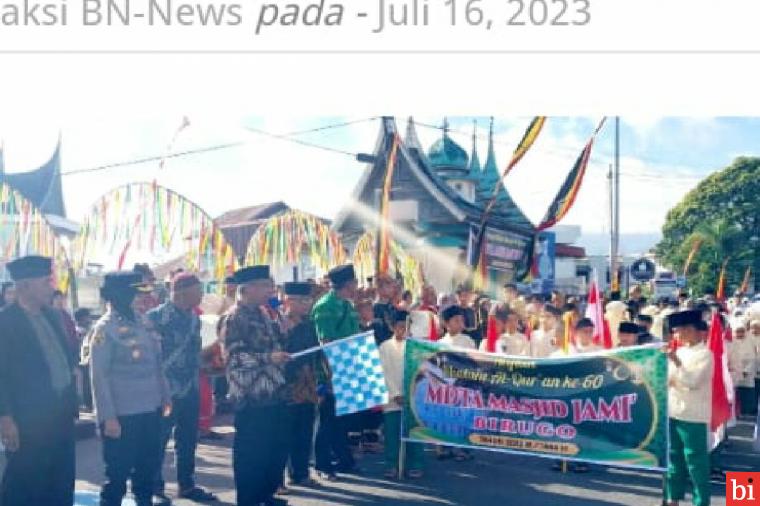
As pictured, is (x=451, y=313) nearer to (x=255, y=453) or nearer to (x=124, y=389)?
(x=255, y=453)

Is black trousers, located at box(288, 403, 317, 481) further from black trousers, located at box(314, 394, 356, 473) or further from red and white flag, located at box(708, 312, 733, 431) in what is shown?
red and white flag, located at box(708, 312, 733, 431)

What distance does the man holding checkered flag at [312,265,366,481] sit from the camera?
23.5 ft

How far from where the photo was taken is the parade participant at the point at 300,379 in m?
6.83

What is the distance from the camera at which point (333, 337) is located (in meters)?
7.14

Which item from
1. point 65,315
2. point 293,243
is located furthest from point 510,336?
point 293,243

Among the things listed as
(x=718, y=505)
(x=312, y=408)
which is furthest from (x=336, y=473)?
(x=718, y=505)

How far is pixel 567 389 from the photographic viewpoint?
662 centimetres

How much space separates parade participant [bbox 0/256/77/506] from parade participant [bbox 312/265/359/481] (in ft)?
7.69

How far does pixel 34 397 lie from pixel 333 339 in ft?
8.69

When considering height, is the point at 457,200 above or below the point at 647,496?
above

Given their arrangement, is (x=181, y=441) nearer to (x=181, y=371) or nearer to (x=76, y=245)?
(x=181, y=371)

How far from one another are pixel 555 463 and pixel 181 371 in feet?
11.8

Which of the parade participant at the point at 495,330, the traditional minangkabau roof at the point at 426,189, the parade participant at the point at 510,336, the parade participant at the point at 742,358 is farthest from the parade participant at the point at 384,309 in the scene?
→ the traditional minangkabau roof at the point at 426,189

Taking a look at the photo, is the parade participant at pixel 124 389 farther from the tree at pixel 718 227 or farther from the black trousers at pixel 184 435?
the tree at pixel 718 227
